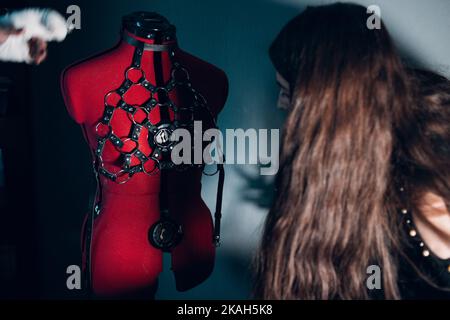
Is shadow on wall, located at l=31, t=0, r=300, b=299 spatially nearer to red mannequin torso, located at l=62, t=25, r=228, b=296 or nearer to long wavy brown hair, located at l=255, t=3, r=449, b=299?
red mannequin torso, located at l=62, t=25, r=228, b=296

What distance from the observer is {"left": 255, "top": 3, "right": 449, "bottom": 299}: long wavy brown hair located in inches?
39.5

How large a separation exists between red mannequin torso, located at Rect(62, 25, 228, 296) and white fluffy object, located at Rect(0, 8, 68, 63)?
314 millimetres

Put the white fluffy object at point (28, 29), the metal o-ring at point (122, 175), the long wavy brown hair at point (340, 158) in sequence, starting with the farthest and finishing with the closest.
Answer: the white fluffy object at point (28, 29) → the metal o-ring at point (122, 175) → the long wavy brown hair at point (340, 158)

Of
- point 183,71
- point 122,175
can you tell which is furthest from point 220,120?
point 122,175

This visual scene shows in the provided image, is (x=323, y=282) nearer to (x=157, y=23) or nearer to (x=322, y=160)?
(x=322, y=160)

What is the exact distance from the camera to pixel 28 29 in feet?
4.39

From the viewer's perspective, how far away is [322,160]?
1.03 metres

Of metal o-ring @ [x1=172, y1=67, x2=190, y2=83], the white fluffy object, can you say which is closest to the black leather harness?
metal o-ring @ [x1=172, y1=67, x2=190, y2=83]

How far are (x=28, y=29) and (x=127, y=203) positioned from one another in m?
0.68

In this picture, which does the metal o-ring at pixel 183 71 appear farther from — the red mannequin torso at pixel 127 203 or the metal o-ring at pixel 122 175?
the metal o-ring at pixel 122 175

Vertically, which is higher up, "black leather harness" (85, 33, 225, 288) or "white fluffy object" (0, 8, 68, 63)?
"white fluffy object" (0, 8, 68, 63)

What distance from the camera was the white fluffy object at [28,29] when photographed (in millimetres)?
1313

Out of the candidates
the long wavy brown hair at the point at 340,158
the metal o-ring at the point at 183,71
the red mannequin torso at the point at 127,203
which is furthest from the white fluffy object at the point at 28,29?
the long wavy brown hair at the point at 340,158

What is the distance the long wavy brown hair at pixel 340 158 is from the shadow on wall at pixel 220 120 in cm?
38
